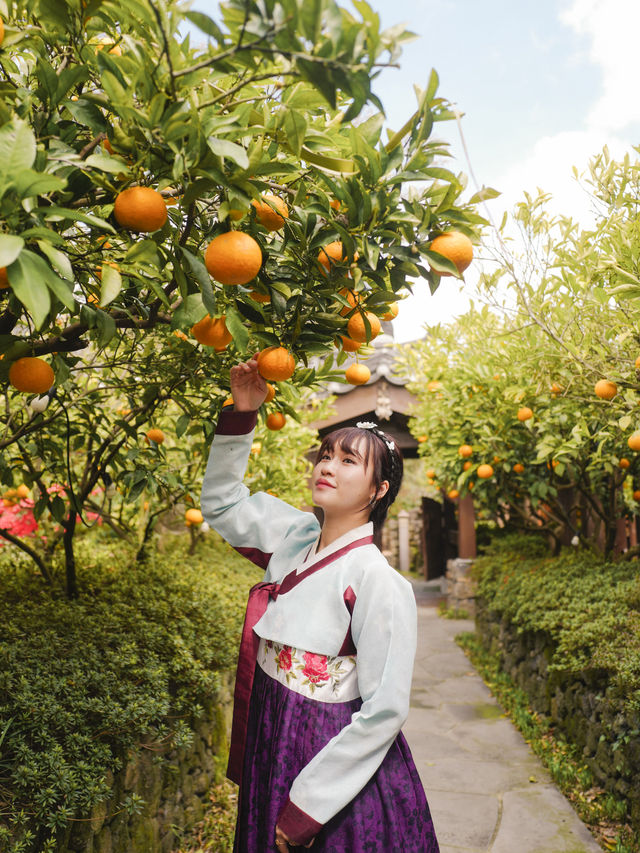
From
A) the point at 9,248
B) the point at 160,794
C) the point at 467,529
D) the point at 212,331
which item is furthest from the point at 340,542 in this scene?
the point at 467,529

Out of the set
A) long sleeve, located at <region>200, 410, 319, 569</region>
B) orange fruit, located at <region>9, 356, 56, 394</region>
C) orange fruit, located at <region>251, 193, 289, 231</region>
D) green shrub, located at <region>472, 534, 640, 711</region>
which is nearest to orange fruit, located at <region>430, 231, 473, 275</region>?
orange fruit, located at <region>251, 193, 289, 231</region>

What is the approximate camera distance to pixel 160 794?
2.64 meters

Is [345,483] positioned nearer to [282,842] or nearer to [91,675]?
[282,842]

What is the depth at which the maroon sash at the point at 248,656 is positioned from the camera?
65.1 inches

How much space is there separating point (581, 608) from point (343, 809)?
10.0 feet

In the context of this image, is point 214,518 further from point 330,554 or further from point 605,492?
point 605,492

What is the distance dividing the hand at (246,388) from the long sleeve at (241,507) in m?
0.02

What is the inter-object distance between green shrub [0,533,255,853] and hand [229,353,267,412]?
1.10 meters

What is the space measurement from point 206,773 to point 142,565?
1.35m

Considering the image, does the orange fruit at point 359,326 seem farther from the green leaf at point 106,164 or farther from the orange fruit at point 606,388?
the orange fruit at point 606,388

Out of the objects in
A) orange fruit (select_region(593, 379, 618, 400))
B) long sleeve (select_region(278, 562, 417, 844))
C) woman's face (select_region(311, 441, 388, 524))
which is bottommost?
long sleeve (select_region(278, 562, 417, 844))

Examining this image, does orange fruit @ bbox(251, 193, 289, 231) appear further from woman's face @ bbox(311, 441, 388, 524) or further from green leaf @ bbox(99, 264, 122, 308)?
woman's face @ bbox(311, 441, 388, 524)

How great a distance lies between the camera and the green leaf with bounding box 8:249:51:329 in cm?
87

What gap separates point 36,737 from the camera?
6.18 ft
